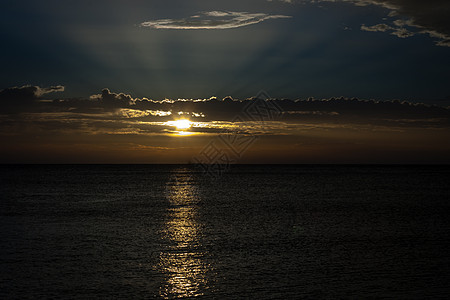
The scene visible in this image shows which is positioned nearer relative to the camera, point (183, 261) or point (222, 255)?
point (183, 261)

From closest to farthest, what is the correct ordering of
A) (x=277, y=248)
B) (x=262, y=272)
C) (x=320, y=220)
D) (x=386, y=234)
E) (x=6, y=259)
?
(x=262, y=272), (x=6, y=259), (x=277, y=248), (x=386, y=234), (x=320, y=220)

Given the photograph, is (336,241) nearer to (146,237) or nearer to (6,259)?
(146,237)

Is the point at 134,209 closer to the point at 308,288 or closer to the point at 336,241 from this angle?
the point at 336,241

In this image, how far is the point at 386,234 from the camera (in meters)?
39.6

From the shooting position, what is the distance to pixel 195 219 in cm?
4938

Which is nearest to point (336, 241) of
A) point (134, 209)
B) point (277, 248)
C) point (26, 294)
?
point (277, 248)

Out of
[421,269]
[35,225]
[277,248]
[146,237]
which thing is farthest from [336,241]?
[35,225]

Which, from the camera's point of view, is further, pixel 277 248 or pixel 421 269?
pixel 277 248

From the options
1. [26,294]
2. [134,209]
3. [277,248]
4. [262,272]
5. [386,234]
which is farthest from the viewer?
[134,209]

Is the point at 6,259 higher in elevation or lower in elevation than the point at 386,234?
higher

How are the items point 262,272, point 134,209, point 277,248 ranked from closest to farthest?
point 262,272
point 277,248
point 134,209

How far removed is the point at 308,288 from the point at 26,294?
45.4 ft

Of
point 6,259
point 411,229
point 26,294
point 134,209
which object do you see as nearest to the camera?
point 26,294

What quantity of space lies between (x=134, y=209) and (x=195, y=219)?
14502 millimetres
